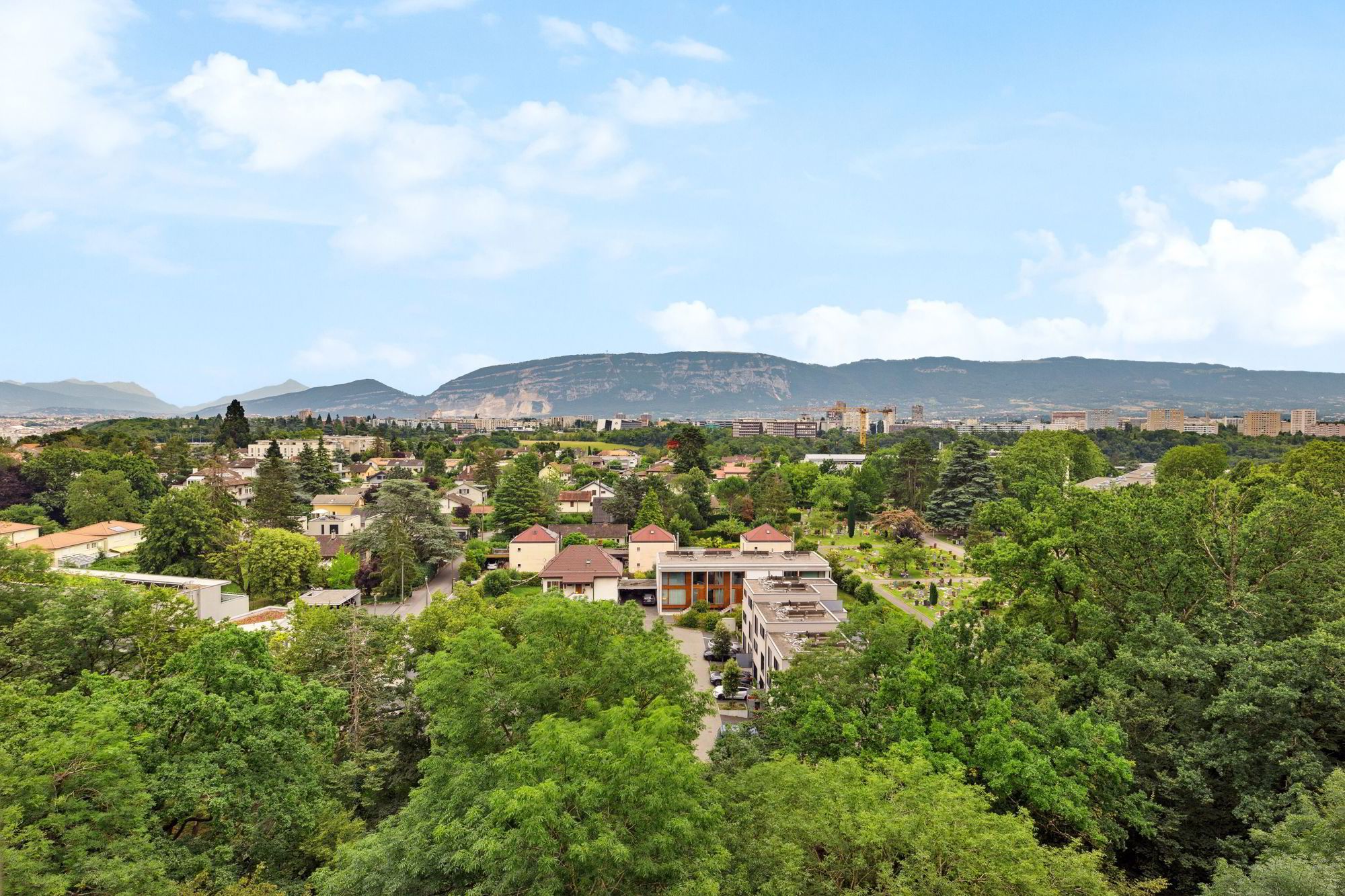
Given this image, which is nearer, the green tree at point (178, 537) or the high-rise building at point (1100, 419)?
the green tree at point (178, 537)

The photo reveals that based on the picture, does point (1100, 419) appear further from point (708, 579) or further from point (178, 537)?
point (178, 537)

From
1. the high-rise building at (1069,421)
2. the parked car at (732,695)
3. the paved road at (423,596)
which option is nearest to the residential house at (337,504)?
the paved road at (423,596)

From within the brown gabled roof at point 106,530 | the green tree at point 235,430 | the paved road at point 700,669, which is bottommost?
the paved road at point 700,669

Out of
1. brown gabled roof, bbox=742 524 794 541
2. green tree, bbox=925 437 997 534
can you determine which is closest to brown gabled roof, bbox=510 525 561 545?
brown gabled roof, bbox=742 524 794 541

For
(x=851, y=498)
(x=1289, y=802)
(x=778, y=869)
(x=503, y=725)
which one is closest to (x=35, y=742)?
(x=503, y=725)

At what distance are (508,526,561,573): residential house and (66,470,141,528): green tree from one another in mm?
22672

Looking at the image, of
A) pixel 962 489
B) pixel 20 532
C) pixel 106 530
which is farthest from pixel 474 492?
pixel 962 489

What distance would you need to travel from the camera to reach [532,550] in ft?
114

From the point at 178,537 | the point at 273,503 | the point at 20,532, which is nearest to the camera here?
the point at 178,537

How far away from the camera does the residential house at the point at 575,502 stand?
48031mm

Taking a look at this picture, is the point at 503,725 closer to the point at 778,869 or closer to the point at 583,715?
the point at 583,715

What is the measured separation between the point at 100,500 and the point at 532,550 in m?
24.6

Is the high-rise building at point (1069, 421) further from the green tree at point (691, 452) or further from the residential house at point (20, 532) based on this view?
the residential house at point (20, 532)

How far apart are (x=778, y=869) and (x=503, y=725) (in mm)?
4297
